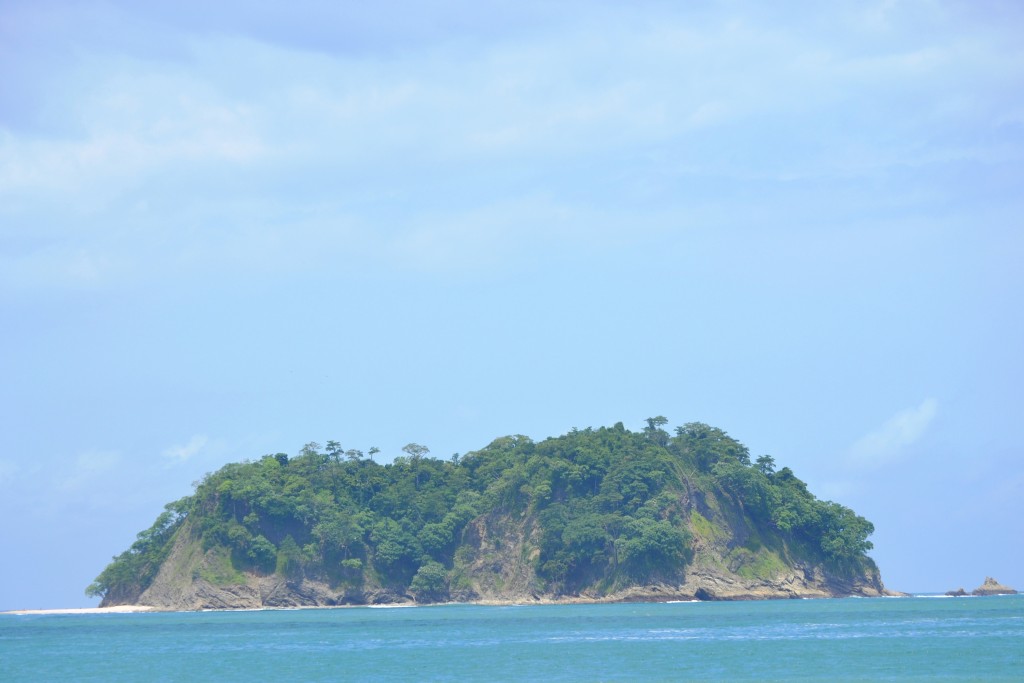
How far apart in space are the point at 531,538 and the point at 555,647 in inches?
2510

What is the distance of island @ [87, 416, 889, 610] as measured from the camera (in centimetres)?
11781

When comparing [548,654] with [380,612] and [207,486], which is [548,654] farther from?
[207,486]

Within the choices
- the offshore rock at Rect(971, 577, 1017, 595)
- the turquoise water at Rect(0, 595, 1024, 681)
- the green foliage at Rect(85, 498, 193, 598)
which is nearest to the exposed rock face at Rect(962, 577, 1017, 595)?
the offshore rock at Rect(971, 577, 1017, 595)

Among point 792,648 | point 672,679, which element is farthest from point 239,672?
point 792,648

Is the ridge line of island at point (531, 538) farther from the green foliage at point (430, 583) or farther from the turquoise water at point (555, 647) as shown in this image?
the turquoise water at point (555, 647)

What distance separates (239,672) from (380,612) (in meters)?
59.5

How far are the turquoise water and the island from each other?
→ 72.4 feet

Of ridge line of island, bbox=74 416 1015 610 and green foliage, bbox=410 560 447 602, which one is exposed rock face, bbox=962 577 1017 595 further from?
green foliage, bbox=410 560 447 602

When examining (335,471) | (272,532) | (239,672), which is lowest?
(239,672)

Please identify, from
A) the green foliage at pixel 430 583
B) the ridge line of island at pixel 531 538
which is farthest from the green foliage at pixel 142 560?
the green foliage at pixel 430 583

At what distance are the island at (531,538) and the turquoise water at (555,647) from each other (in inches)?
868

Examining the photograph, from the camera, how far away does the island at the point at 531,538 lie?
118m

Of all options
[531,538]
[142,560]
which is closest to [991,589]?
[531,538]

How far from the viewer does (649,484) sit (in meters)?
121
